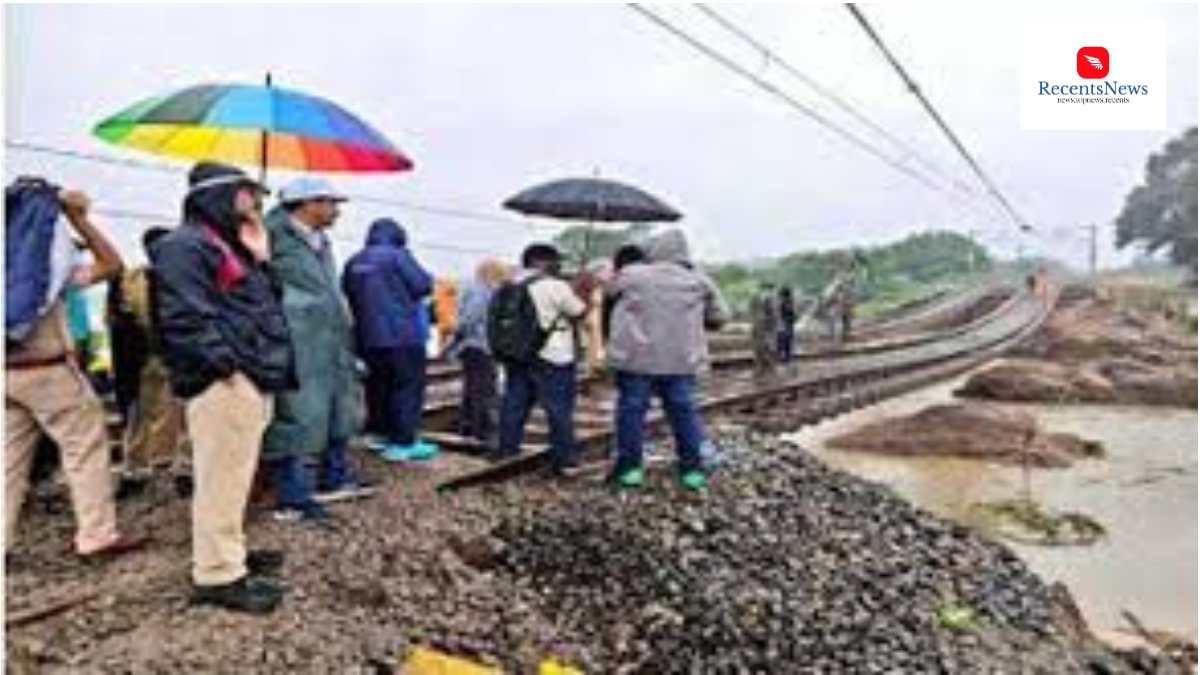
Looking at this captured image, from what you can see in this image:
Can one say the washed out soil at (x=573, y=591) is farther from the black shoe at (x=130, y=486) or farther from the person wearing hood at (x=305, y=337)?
the person wearing hood at (x=305, y=337)

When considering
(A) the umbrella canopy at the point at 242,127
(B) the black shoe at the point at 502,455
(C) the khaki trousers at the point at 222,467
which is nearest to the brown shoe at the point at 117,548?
(C) the khaki trousers at the point at 222,467

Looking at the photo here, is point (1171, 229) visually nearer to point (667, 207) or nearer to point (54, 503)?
point (667, 207)

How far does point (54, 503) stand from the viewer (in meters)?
6.31

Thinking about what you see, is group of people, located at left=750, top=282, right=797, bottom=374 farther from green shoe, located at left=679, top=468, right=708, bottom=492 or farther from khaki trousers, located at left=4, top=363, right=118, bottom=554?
khaki trousers, located at left=4, top=363, right=118, bottom=554

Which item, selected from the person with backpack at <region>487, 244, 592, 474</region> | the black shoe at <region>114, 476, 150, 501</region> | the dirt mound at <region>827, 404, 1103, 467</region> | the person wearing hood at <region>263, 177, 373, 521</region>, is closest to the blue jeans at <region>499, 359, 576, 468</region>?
the person with backpack at <region>487, 244, 592, 474</region>

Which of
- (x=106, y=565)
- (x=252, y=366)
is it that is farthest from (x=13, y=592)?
(x=252, y=366)

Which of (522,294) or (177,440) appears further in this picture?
(522,294)

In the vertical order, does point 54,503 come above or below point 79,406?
below

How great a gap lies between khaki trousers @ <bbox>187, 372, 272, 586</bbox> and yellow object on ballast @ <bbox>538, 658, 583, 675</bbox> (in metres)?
1.15

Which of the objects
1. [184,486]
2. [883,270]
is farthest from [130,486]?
[883,270]

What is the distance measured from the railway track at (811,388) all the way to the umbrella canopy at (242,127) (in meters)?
1.88

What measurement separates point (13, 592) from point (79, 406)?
73 centimetres

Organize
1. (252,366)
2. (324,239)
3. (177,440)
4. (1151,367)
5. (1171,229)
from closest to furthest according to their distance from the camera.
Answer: (252,366)
(324,239)
(177,440)
(1151,367)
(1171,229)

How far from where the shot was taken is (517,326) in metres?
7.55
